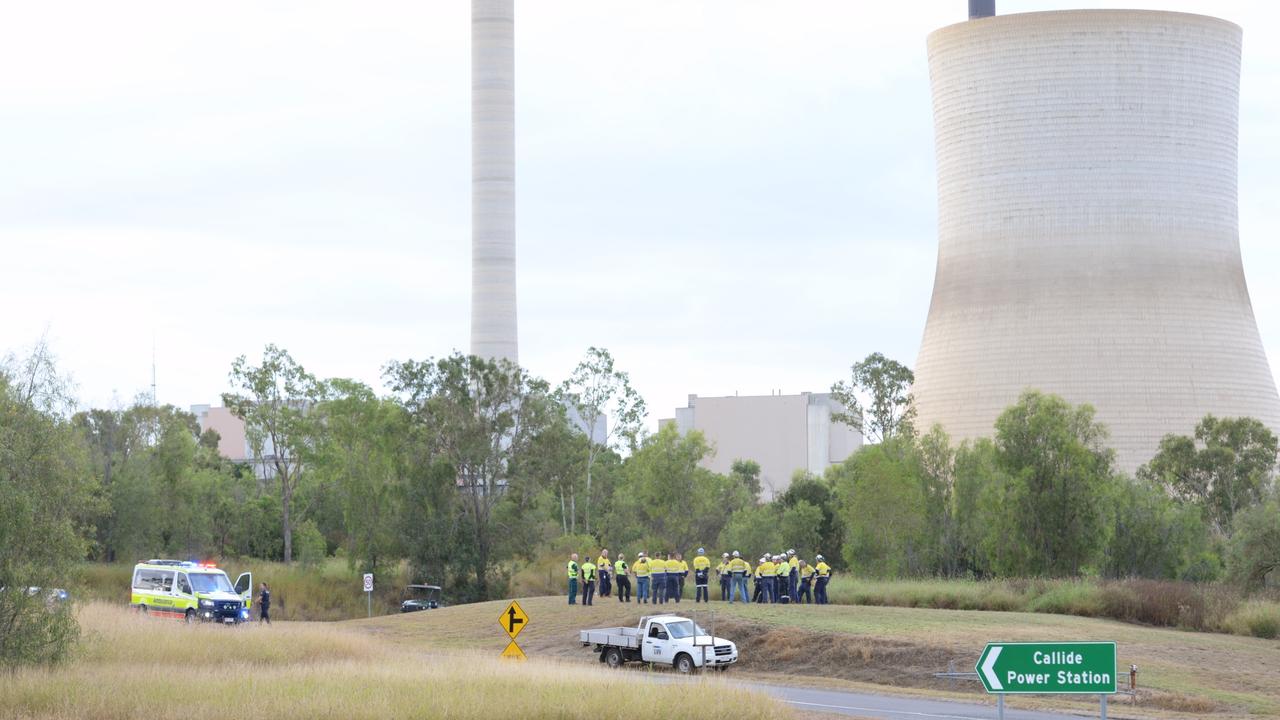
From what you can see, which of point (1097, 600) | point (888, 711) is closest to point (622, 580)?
point (1097, 600)

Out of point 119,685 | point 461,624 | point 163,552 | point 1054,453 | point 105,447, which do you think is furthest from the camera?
point 105,447

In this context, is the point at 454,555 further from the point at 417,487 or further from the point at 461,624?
the point at 461,624

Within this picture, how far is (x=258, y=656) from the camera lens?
86.6 feet

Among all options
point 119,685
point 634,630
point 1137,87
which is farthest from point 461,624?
point 1137,87

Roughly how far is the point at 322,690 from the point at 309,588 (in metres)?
42.5

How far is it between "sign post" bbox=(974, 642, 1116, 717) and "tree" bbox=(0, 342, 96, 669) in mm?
13670

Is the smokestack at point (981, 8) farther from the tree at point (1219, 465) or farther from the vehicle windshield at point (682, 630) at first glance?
the vehicle windshield at point (682, 630)

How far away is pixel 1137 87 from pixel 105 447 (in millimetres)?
45403

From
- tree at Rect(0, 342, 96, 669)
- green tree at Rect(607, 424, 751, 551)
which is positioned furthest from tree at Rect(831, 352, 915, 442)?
tree at Rect(0, 342, 96, 669)

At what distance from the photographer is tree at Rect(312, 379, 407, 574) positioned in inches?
2360

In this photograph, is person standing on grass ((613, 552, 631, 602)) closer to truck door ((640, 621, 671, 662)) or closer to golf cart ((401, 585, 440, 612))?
truck door ((640, 621, 671, 662))

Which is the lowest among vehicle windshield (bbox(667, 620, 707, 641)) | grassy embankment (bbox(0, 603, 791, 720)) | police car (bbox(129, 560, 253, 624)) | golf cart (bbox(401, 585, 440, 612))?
golf cart (bbox(401, 585, 440, 612))

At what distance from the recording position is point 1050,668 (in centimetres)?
1383

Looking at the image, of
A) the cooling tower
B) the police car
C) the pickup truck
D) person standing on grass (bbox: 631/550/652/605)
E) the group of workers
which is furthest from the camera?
the cooling tower
